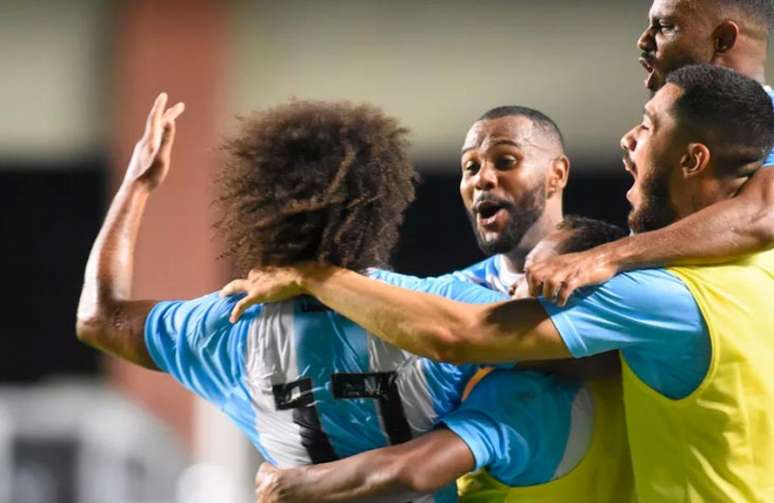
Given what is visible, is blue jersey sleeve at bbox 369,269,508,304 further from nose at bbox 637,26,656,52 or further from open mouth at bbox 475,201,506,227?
nose at bbox 637,26,656,52

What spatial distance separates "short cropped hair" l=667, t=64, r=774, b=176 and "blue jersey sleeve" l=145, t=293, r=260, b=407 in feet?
2.50

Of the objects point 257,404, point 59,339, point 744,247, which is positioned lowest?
point 59,339

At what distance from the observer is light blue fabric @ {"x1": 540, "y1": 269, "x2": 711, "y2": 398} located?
2594mm

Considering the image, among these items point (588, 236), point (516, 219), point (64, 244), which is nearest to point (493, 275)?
point (516, 219)

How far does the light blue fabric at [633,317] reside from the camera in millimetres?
2594

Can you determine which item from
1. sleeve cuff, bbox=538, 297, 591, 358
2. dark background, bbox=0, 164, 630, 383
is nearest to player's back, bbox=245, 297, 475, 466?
sleeve cuff, bbox=538, 297, 591, 358

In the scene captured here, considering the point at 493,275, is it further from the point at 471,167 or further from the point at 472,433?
the point at 472,433

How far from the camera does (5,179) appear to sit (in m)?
7.77

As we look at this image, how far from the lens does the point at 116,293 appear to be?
2.99 m

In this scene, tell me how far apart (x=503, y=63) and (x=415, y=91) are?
42cm

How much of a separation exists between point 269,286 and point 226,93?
5.04 metres

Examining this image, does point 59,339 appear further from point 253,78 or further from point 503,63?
point 503,63

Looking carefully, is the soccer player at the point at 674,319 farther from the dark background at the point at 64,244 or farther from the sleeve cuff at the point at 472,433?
the dark background at the point at 64,244

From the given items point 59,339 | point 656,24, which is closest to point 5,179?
point 59,339
